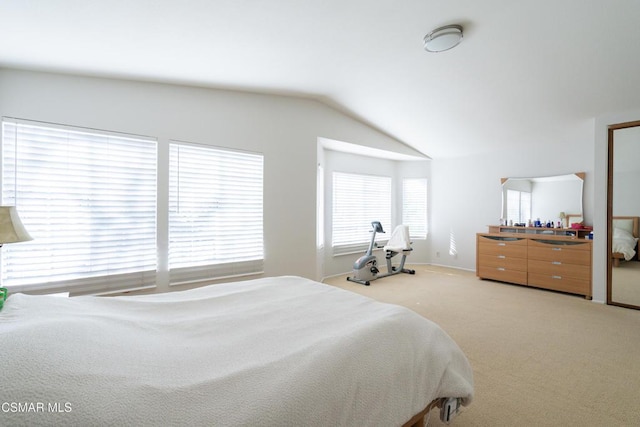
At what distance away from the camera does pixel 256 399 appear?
91 cm

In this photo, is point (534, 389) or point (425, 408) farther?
point (534, 389)

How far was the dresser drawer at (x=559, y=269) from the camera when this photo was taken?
13.2 ft

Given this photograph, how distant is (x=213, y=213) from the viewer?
3.36m

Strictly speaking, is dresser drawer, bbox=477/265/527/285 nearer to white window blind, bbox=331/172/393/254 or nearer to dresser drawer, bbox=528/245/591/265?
dresser drawer, bbox=528/245/591/265

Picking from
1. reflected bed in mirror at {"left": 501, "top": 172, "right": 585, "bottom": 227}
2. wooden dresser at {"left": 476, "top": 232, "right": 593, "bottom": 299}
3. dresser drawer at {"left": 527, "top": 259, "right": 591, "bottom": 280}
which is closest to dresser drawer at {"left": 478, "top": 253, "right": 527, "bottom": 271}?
wooden dresser at {"left": 476, "top": 232, "right": 593, "bottom": 299}

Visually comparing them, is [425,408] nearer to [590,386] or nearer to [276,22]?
[590,386]

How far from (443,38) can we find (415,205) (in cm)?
426

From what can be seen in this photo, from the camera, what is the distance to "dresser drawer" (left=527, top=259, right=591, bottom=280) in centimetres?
402

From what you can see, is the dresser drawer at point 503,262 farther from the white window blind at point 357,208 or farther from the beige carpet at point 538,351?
the white window blind at point 357,208

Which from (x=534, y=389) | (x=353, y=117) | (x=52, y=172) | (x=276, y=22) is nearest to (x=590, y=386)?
(x=534, y=389)

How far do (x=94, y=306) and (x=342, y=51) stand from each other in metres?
2.85

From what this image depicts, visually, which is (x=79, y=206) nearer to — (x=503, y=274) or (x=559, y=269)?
(x=503, y=274)

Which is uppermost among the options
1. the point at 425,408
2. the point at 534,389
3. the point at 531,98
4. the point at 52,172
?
the point at 531,98

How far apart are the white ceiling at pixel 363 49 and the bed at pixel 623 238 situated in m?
1.39
